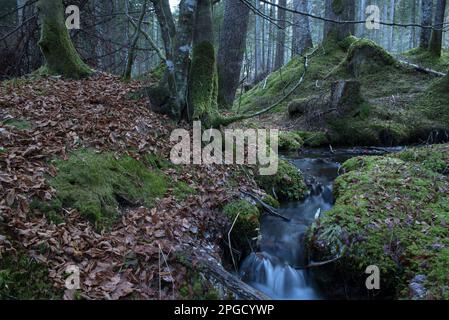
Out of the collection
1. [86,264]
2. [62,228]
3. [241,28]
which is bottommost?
[86,264]

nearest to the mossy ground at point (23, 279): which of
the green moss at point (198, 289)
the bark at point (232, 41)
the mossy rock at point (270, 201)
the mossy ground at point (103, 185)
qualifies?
the mossy ground at point (103, 185)

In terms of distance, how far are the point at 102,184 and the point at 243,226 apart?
2056 mm

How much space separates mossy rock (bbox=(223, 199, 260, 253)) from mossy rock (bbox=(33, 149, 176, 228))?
3.48 feet

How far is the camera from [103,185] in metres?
4.82

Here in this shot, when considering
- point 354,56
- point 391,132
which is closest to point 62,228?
point 391,132

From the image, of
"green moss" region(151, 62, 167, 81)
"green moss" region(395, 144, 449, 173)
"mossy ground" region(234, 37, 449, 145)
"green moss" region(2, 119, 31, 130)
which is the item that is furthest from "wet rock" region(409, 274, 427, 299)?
"green moss" region(151, 62, 167, 81)

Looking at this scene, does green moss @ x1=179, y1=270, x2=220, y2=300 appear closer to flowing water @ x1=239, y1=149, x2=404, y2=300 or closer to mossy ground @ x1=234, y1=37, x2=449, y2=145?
flowing water @ x1=239, y1=149, x2=404, y2=300

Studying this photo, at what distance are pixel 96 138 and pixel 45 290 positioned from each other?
2.73 meters

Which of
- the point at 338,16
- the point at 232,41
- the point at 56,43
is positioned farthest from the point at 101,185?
the point at 338,16

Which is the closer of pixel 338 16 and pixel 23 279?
pixel 23 279

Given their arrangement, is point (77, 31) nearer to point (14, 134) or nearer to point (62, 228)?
point (14, 134)

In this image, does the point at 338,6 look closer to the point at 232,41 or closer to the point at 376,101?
the point at 376,101

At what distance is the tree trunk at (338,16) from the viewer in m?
15.4

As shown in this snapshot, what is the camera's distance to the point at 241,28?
30.7 ft
